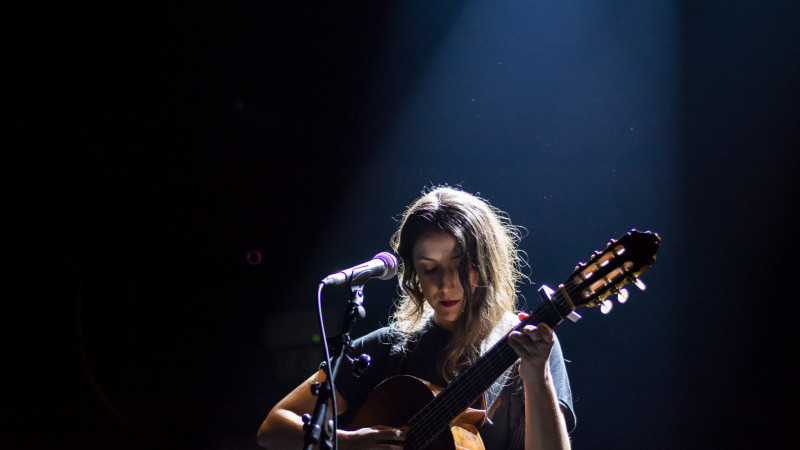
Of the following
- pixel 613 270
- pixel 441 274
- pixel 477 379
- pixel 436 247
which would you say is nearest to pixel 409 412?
pixel 477 379

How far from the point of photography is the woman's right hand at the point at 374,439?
72.7 inches

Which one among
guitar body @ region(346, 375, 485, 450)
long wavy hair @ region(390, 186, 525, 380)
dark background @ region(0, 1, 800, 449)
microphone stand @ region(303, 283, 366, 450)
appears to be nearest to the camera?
microphone stand @ region(303, 283, 366, 450)

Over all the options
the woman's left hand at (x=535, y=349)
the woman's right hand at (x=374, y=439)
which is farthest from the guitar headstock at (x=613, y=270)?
the woman's right hand at (x=374, y=439)

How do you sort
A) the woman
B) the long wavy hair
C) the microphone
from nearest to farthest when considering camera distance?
1. the microphone
2. the woman
3. the long wavy hair

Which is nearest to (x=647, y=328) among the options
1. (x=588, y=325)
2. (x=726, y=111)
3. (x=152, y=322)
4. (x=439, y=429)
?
(x=588, y=325)

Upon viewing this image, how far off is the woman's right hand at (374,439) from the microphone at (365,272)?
556mm

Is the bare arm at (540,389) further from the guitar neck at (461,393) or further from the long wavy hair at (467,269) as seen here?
the long wavy hair at (467,269)

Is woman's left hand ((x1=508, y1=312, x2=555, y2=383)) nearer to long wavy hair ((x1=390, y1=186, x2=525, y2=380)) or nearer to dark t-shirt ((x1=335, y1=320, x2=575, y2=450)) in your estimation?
dark t-shirt ((x1=335, y1=320, x2=575, y2=450))

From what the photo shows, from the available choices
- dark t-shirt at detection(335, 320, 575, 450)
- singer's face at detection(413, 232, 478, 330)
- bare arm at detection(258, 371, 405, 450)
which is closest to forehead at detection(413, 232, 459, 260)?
singer's face at detection(413, 232, 478, 330)

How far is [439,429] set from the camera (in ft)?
5.93

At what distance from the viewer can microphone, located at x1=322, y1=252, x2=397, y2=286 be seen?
1.55 meters

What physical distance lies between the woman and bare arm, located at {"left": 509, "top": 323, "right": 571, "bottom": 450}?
165 mm

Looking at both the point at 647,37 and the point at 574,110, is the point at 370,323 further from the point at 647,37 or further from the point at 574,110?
the point at 647,37

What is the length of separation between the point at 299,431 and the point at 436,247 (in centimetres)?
89
